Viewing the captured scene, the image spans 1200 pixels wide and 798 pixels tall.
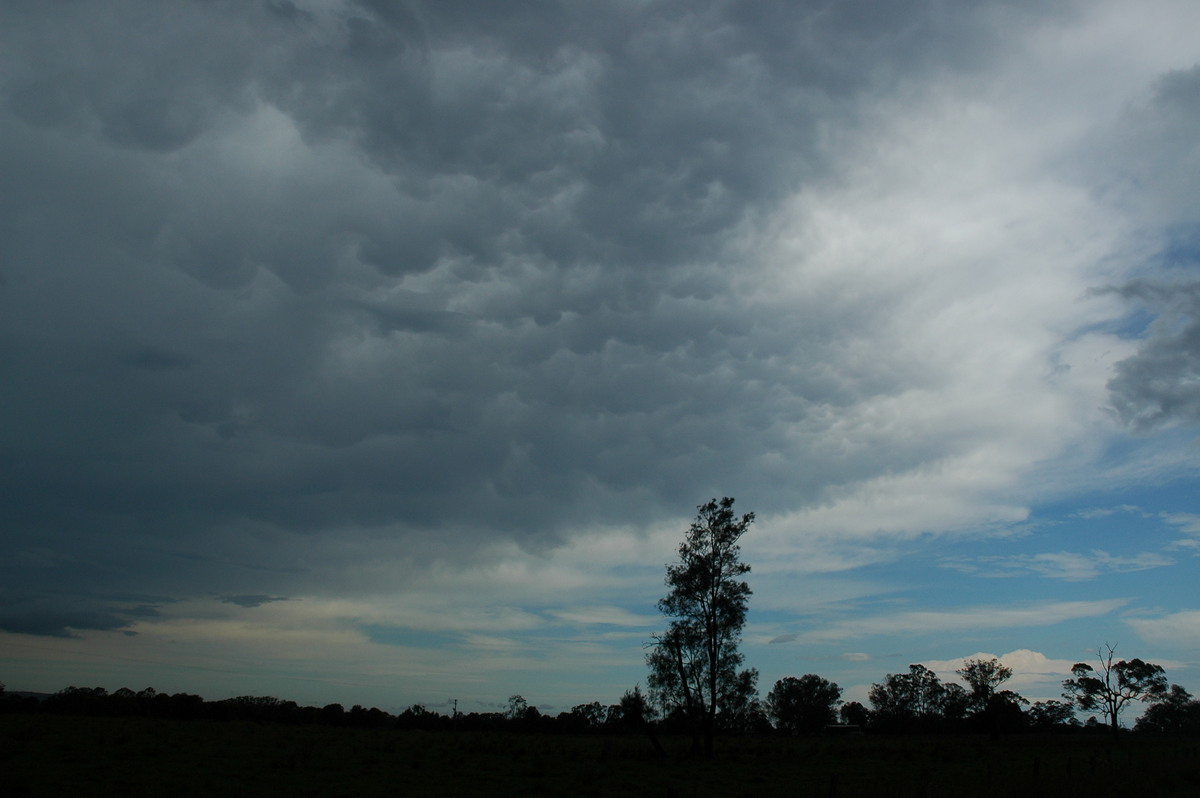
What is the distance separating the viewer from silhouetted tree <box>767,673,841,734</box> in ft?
571

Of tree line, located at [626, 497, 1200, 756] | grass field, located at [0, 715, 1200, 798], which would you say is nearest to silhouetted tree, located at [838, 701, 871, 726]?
tree line, located at [626, 497, 1200, 756]

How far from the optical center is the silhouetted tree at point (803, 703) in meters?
174

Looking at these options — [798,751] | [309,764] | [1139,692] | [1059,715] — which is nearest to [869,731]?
[1059,715]

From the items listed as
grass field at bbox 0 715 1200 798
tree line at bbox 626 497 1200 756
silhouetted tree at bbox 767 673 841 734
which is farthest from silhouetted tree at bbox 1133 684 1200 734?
grass field at bbox 0 715 1200 798

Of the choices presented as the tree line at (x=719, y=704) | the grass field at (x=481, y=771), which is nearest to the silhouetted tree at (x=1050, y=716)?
the tree line at (x=719, y=704)

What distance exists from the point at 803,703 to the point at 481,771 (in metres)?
163

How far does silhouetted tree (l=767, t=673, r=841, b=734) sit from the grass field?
135985mm

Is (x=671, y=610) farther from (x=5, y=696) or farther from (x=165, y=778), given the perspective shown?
(x=5, y=696)

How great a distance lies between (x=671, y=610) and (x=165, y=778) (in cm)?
2974

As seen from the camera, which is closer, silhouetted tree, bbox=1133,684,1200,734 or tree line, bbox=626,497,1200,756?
tree line, bbox=626,497,1200,756

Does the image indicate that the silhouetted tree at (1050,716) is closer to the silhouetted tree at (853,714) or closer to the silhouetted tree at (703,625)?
the silhouetted tree at (853,714)

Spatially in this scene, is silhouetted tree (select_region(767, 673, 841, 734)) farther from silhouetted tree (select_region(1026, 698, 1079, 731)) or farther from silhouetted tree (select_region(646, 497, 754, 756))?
silhouetted tree (select_region(646, 497, 754, 756))

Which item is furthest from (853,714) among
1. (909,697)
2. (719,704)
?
(719,704)

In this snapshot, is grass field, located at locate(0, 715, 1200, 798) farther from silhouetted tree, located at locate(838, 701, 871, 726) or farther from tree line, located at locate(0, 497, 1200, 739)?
silhouetted tree, located at locate(838, 701, 871, 726)
